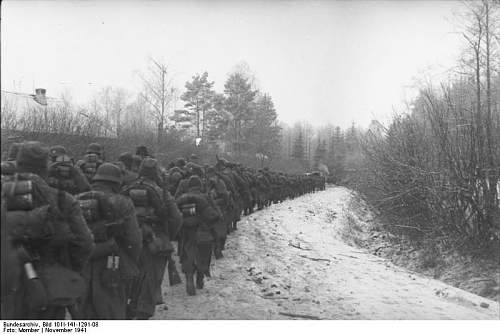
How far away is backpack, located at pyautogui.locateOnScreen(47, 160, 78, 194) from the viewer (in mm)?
3900

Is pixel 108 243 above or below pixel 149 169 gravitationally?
below

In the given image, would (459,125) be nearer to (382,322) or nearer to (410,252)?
(410,252)

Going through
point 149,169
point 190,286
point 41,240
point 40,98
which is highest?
point 40,98

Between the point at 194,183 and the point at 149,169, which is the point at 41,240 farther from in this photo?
the point at 194,183

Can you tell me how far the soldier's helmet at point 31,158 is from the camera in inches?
127

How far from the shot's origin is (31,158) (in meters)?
3.24

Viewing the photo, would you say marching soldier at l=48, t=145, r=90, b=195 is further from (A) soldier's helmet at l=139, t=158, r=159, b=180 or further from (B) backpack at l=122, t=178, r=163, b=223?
(A) soldier's helmet at l=139, t=158, r=159, b=180

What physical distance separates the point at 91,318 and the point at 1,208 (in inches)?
79.4

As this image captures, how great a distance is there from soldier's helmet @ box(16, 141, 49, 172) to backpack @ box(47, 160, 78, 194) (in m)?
0.56

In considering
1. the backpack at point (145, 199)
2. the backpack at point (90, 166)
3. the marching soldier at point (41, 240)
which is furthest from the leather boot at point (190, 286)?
the marching soldier at point (41, 240)

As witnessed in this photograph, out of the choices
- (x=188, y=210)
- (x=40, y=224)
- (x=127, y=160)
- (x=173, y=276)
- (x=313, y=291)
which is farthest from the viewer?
(x=127, y=160)

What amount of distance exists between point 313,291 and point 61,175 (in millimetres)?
4079

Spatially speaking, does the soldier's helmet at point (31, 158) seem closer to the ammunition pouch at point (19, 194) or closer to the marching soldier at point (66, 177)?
the ammunition pouch at point (19, 194)

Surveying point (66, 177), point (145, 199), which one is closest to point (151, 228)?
point (145, 199)
